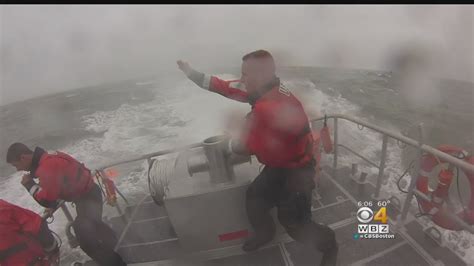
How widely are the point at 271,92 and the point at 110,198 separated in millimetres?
1598

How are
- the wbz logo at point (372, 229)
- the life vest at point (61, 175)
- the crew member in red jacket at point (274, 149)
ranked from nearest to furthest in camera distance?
1. the crew member in red jacket at point (274, 149)
2. the life vest at point (61, 175)
3. the wbz logo at point (372, 229)

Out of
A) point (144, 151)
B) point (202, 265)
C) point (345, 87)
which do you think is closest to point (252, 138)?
point (202, 265)

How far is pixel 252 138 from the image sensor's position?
50.0 inches

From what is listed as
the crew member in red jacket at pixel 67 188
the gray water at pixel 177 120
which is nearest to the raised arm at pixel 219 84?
the crew member in red jacket at pixel 67 188

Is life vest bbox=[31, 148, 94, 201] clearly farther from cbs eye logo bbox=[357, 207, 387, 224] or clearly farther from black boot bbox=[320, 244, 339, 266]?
cbs eye logo bbox=[357, 207, 387, 224]

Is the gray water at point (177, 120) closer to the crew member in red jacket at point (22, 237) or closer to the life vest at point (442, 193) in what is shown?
the crew member in red jacket at point (22, 237)

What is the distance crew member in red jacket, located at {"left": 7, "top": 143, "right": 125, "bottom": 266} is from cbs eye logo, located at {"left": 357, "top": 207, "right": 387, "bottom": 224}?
1.53 metres

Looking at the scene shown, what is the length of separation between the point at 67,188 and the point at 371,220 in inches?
73.1

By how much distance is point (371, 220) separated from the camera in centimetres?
180

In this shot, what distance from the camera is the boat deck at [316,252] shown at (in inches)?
64.4

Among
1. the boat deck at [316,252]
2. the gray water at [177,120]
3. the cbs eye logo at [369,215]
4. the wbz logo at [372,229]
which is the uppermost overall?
the cbs eye logo at [369,215]

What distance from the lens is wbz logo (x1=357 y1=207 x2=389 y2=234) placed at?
1.79m

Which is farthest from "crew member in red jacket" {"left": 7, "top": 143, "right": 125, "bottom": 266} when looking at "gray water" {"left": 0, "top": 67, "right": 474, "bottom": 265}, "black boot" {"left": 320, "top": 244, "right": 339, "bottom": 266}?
"gray water" {"left": 0, "top": 67, "right": 474, "bottom": 265}

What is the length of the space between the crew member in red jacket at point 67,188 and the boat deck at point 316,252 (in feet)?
0.83
